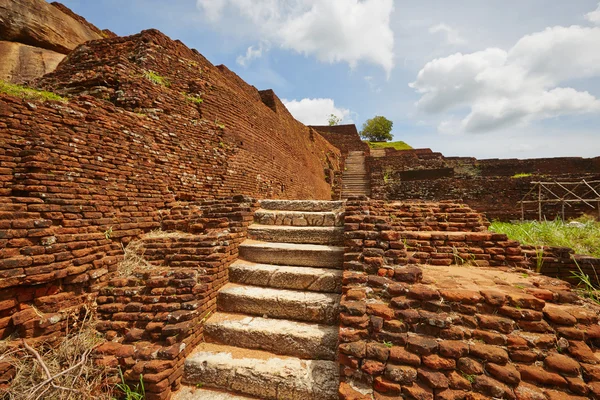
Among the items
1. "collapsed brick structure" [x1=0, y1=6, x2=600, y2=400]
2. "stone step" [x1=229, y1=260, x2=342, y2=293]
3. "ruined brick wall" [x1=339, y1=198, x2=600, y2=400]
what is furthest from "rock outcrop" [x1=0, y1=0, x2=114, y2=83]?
"ruined brick wall" [x1=339, y1=198, x2=600, y2=400]

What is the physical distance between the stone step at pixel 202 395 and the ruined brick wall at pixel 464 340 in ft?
3.35

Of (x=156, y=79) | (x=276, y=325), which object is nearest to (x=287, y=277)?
(x=276, y=325)

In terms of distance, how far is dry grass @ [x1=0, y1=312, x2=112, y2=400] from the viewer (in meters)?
1.84

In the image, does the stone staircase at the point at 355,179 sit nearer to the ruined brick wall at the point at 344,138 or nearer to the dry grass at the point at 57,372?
the ruined brick wall at the point at 344,138

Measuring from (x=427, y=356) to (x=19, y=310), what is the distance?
12.3ft

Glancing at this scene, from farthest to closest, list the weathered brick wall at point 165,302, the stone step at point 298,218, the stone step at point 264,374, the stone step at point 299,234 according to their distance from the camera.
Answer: the stone step at point 298,218, the stone step at point 299,234, the weathered brick wall at point 165,302, the stone step at point 264,374

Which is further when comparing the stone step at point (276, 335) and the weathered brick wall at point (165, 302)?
the stone step at point (276, 335)

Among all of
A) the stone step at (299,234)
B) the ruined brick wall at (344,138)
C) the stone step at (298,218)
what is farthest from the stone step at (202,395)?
the ruined brick wall at (344,138)

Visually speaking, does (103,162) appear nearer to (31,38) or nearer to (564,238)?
(31,38)

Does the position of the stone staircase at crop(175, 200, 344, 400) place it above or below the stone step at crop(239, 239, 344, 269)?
below

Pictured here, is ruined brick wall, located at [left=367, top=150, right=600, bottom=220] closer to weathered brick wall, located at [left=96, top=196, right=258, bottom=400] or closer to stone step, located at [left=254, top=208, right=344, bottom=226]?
stone step, located at [left=254, top=208, right=344, bottom=226]

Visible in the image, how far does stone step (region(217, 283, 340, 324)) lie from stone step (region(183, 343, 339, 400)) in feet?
1.37

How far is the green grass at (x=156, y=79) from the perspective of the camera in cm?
464

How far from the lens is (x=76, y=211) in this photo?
2.72m
